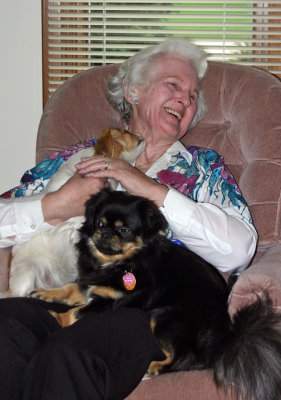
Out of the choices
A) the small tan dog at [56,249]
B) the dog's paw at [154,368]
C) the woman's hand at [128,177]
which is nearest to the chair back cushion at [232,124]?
the small tan dog at [56,249]

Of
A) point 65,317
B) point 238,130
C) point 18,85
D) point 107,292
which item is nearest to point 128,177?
point 107,292

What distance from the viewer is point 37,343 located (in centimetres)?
162

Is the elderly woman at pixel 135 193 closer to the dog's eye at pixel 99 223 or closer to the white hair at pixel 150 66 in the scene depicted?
the white hair at pixel 150 66

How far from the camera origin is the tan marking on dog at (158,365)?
1.72m

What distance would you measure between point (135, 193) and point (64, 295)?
1.48ft

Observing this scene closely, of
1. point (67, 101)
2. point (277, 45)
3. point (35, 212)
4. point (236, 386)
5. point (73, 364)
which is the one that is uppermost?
point (277, 45)

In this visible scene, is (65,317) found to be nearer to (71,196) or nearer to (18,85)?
(71,196)

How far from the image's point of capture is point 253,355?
161cm

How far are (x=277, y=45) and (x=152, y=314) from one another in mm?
2388

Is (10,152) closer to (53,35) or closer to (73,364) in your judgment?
(53,35)

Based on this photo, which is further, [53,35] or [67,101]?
[53,35]

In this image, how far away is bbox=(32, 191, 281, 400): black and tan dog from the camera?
64.6 inches

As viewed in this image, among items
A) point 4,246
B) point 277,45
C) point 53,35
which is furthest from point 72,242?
point 277,45

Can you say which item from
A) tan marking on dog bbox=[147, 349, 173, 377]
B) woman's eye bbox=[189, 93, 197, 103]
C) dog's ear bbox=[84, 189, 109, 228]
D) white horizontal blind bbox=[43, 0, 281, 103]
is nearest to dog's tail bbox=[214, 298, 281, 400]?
tan marking on dog bbox=[147, 349, 173, 377]
